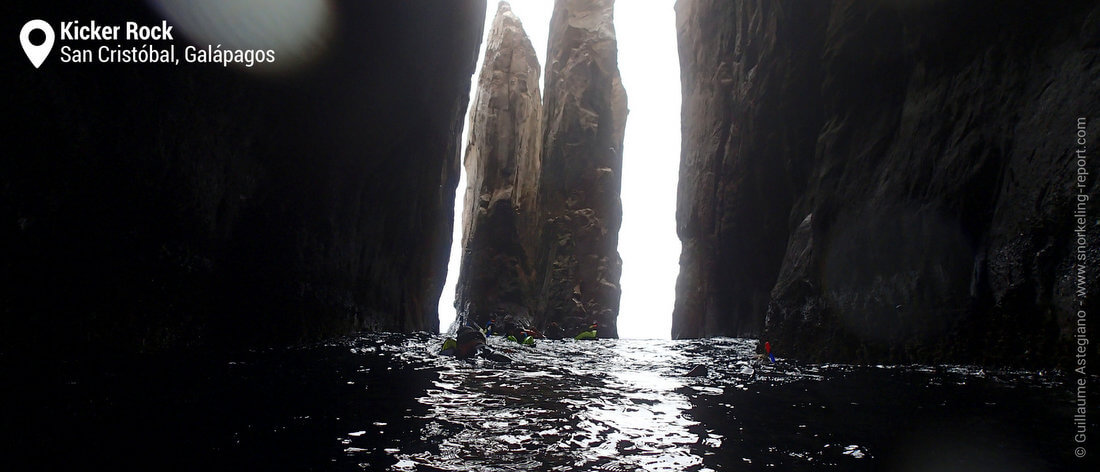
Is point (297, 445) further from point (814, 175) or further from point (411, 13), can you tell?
point (814, 175)

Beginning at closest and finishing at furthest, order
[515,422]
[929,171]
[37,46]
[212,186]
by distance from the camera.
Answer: [515,422]
[37,46]
[212,186]
[929,171]

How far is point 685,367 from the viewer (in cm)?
916

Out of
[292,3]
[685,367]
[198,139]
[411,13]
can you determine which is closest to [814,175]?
[685,367]

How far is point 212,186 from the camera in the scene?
7199 mm

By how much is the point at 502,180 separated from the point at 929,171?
26909mm

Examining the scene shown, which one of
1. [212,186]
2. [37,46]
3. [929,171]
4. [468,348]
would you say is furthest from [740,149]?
[37,46]

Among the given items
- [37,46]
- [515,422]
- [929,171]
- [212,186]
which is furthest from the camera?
[929,171]

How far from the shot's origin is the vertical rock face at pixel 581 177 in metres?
31.4

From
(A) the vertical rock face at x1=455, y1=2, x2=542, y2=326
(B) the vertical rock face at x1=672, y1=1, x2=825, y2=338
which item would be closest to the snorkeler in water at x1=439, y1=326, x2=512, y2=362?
(B) the vertical rock face at x1=672, y1=1, x2=825, y2=338

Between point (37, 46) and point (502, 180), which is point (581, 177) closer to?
point (502, 180)

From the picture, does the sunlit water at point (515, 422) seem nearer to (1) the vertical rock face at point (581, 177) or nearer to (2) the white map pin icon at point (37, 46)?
(2) the white map pin icon at point (37, 46)

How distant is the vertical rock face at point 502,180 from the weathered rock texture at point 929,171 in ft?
59.5

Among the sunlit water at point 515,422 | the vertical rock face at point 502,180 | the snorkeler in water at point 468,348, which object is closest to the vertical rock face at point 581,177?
the vertical rock face at point 502,180

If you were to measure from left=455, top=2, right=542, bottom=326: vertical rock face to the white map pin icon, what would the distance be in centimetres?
2552
